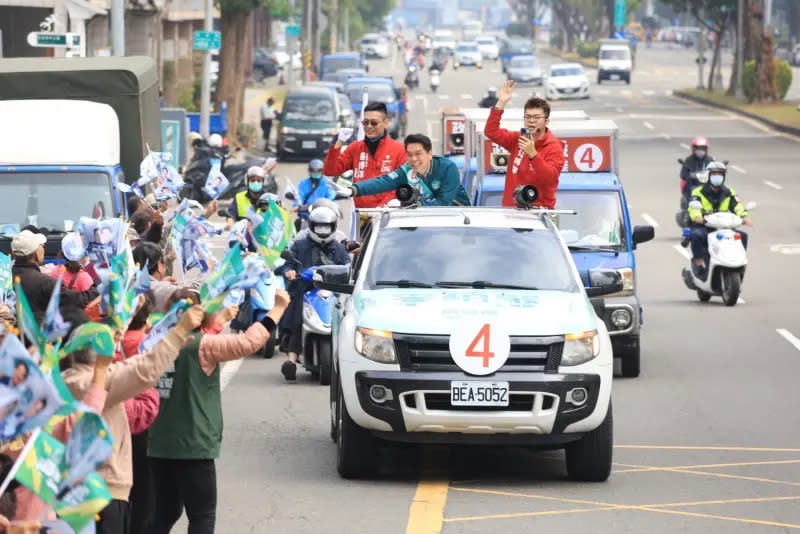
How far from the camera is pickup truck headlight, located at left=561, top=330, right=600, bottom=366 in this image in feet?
36.9

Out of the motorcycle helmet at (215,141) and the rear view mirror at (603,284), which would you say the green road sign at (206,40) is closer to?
the motorcycle helmet at (215,141)

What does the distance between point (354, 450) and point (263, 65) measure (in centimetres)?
8199

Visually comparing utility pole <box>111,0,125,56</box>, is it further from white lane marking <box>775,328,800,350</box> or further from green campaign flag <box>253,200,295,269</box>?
green campaign flag <box>253,200,295,269</box>

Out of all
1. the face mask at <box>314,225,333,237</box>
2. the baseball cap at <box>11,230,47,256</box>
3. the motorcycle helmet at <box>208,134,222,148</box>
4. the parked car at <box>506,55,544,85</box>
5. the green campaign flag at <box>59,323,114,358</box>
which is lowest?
the parked car at <box>506,55,544,85</box>

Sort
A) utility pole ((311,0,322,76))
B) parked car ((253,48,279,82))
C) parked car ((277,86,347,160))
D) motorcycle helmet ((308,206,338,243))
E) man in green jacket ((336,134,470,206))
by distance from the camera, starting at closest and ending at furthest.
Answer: man in green jacket ((336,134,470,206)), motorcycle helmet ((308,206,338,243)), parked car ((277,86,347,160)), utility pole ((311,0,322,76)), parked car ((253,48,279,82))

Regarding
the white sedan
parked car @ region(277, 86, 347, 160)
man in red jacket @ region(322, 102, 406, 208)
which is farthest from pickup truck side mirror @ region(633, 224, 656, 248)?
the white sedan

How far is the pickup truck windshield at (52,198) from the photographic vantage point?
60.2ft

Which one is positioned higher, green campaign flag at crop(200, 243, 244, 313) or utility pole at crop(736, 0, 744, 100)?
green campaign flag at crop(200, 243, 244, 313)

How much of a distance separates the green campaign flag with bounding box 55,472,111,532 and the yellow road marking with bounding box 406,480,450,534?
450cm

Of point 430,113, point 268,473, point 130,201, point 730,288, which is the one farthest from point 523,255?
point 430,113

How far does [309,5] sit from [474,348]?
65892mm

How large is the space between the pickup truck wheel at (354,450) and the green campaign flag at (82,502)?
559 centimetres

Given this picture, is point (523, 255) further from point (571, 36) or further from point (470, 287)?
point (571, 36)

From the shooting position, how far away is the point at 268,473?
11969 millimetres
